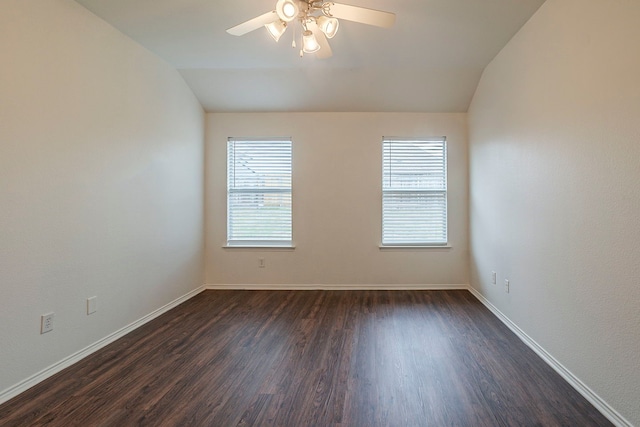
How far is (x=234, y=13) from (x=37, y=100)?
1516mm

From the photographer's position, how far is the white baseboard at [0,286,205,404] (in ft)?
5.47

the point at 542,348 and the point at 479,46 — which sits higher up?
the point at 479,46

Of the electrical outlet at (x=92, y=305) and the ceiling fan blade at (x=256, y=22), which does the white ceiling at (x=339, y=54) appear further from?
the electrical outlet at (x=92, y=305)

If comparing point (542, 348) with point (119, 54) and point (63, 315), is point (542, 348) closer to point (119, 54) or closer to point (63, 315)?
point (63, 315)

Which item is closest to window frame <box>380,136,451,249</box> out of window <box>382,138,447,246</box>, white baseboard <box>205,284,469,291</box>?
window <box>382,138,447,246</box>

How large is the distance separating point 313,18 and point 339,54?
43.3 inches

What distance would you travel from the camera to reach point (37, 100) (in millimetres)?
1798

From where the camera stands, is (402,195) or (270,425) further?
(402,195)

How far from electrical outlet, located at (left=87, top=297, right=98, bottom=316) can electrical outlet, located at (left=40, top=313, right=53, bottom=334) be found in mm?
271

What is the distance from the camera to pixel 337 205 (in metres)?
3.81

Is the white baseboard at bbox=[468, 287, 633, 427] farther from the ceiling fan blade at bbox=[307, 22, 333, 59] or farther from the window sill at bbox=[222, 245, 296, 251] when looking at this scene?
the ceiling fan blade at bbox=[307, 22, 333, 59]

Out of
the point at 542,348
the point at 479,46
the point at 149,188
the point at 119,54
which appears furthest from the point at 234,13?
the point at 542,348

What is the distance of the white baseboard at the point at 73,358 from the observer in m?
1.67

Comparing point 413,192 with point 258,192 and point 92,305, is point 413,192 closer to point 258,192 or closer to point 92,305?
point 258,192
